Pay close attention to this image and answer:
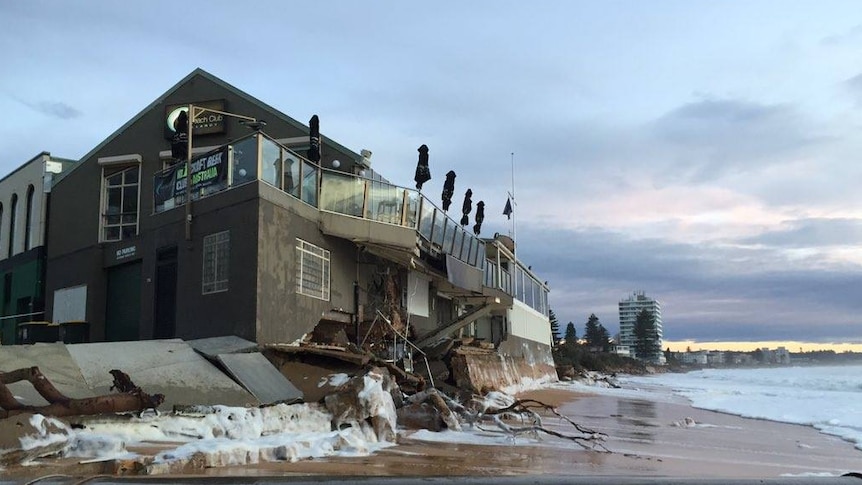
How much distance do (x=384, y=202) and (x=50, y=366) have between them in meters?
10.0

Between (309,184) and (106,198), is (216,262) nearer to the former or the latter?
(309,184)

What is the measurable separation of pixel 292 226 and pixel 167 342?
4.25 m

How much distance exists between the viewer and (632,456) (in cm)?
1012

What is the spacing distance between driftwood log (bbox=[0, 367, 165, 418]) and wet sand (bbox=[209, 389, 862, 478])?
6.84ft

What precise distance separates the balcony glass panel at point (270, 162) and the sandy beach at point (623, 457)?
276 inches

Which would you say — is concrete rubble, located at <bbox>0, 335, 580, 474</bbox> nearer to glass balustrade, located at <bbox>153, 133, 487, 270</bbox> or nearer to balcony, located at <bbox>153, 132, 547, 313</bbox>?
balcony, located at <bbox>153, 132, 547, 313</bbox>

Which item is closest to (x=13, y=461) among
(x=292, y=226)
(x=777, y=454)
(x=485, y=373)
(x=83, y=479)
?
(x=83, y=479)

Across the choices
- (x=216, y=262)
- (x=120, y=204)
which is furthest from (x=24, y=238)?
(x=216, y=262)

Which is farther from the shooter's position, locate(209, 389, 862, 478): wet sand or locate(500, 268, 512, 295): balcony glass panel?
locate(500, 268, 512, 295): balcony glass panel

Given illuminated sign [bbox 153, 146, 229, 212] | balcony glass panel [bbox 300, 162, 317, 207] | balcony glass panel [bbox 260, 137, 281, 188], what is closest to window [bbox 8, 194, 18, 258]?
illuminated sign [bbox 153, 146, 229, 212]

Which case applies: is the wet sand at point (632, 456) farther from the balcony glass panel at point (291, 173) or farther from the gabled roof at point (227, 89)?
the gabled roof at point (227, 89)

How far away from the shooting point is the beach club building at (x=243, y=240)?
14641 mm

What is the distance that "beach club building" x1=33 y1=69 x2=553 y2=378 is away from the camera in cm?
1464

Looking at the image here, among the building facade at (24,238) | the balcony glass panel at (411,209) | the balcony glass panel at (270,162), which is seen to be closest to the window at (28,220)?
the building facade at (24,238)
